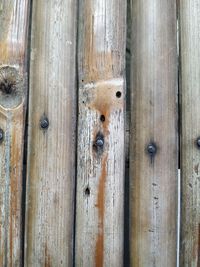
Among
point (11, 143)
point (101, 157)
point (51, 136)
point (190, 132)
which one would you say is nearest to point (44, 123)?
point (51, 136)

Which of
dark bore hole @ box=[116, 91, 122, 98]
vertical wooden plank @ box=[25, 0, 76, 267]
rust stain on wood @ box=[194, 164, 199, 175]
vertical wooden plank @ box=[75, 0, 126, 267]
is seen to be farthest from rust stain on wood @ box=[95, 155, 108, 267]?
rust stain on wood @ box=[194, 164, 199, 175]

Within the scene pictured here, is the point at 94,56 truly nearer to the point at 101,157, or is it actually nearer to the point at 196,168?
the point at 101,157

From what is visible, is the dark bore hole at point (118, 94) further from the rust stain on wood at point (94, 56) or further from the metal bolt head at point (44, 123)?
the metal bolt head at point (44, 123)

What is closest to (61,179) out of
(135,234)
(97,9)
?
(135,234)

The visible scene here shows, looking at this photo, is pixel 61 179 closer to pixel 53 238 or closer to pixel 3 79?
pixel 53 238

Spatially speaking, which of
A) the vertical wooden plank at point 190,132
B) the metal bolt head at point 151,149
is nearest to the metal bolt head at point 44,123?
the metal bolt head at point 151,149

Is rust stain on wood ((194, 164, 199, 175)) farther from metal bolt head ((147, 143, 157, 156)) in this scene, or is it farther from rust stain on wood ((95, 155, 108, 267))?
rust stain on wood ((95, 155, 108, 267))
